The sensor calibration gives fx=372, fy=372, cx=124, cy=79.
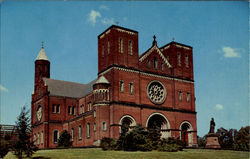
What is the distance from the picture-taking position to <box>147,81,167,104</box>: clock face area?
52875 millimetres

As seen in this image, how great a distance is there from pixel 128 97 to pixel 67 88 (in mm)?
21355

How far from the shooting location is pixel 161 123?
2127 inches

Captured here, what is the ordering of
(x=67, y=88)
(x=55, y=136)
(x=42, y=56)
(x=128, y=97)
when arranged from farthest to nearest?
1. (x=42, y=56)
2. (x=67, y=88)
3. (x=55, y=136)
4. (x=128, y=97)

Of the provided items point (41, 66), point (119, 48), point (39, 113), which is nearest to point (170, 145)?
point (119, 48)

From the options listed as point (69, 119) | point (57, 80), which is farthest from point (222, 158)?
point (57, 80)

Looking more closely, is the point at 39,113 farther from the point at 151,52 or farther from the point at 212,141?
the point at 212,141

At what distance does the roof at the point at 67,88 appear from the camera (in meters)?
65.2

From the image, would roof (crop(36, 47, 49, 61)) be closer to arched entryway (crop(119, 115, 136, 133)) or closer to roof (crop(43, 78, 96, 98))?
roof (crop(43, 78, 96, 98))

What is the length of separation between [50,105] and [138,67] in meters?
19.1

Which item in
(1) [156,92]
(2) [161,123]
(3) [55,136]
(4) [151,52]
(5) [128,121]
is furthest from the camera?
(3) [55,136]

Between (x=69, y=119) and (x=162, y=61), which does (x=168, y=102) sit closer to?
(x=162, y=61)

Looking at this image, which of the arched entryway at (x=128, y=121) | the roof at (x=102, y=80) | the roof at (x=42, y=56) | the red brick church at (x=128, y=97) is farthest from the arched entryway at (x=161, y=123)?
the roof at (x=42, y=56)

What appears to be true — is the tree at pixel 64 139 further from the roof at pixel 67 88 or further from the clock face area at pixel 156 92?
the clock face area at pixel 156 92

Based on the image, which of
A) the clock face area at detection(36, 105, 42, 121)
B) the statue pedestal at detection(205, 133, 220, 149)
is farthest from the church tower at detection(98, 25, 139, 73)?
the clock face area at detection(36, 105, 42, 121)
